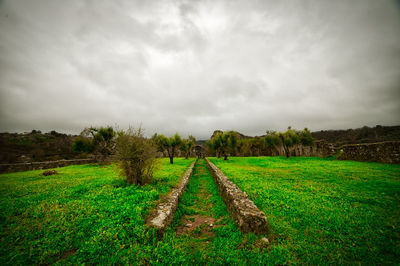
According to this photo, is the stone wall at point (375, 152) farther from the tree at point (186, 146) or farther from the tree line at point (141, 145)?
the tree at point (186, 146)

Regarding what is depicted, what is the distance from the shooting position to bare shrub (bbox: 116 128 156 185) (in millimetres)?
8703

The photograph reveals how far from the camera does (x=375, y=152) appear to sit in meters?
16.9

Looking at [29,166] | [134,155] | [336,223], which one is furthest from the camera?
[29,166]

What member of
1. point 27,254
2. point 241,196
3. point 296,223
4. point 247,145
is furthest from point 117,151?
point 247,145

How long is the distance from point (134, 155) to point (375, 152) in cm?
2721

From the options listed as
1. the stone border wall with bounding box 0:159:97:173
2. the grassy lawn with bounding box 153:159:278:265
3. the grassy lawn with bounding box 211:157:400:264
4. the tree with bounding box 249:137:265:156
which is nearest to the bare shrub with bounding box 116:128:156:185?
the grassy lawn with bounding box 153:159:278:265

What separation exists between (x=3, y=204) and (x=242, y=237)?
418 inches

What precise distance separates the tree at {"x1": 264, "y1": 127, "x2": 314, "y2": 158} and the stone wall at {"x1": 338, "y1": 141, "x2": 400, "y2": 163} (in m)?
12.0

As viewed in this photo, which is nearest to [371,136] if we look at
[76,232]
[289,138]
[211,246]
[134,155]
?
[289,138]

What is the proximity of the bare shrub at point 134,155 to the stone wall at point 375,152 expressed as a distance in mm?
25212

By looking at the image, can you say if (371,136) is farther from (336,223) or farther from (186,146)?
(336,223)

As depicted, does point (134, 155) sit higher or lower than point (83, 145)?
lower

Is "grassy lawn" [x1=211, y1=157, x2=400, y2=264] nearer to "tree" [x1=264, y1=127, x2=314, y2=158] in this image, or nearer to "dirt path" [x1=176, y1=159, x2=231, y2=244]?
"dirt path" [x1=176, y1=159, x2=231, y2=244]

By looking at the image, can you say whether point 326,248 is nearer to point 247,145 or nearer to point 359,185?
point 359,185
